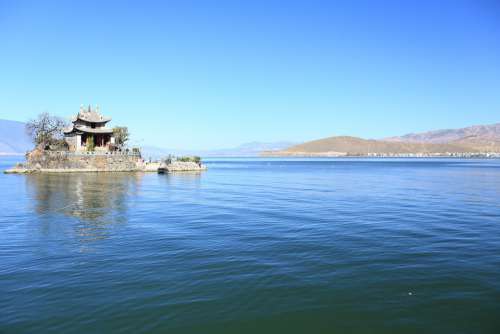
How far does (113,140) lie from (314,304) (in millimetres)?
85719

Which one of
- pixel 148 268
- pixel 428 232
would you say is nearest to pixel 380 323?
pixel 148 268

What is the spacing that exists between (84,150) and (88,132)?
14.3 feet

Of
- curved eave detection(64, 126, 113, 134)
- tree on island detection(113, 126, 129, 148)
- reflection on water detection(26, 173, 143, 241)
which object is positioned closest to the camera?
reflection on water detection(26, 173, 143, 241)

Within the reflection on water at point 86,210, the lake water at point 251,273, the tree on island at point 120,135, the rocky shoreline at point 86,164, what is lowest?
the lake water at point 251,273

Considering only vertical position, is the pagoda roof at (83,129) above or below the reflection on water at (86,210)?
above

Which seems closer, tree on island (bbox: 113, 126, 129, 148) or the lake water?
the lake water

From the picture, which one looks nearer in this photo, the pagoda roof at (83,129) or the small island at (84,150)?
the small island at (84,150)

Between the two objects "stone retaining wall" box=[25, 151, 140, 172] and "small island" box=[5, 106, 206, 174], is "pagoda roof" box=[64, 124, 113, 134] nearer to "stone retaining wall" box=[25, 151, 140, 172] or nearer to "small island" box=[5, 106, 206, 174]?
"small island" box=[5, 106, 206, 174]

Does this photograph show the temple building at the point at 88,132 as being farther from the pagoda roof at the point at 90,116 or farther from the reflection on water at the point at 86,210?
the reflection on water at the point at 86,210

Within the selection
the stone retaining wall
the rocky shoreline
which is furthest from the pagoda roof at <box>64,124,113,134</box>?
the stone retaining wall

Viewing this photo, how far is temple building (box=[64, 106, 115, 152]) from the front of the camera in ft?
274

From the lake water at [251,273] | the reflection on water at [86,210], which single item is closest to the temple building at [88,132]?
the reflection on water at [86,210]

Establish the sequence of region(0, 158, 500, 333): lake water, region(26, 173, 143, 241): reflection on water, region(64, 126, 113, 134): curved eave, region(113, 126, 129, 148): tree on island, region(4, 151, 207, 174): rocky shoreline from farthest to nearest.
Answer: region(113, 126, 129, 148): tree on island → region(64, 126, 113, 134): curved eave → region(4, 151, 207, 174): rocky shoreline → region(26, 173, 143, 241): reflection on water → region(0, 158, 500, 333): lake water

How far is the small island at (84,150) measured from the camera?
256 ft
